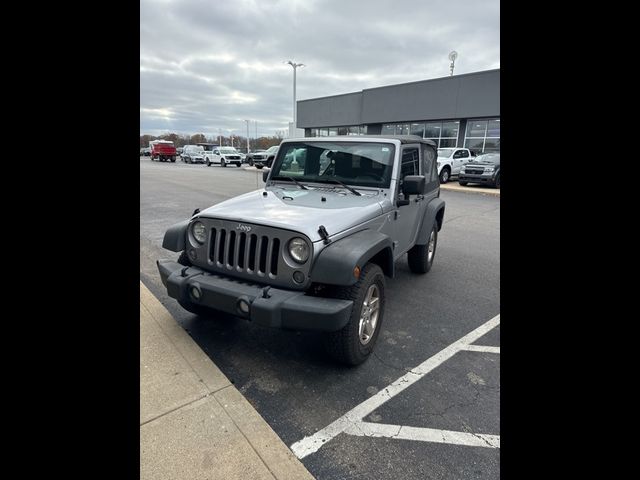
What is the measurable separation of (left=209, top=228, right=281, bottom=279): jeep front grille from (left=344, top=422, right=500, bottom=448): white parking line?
3.95ft

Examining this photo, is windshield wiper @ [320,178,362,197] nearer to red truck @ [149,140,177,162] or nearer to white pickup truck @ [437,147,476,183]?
white pickup truck @ [437,147,476,183]

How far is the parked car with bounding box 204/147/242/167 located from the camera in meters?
32.5

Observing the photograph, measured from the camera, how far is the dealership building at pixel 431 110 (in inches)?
936

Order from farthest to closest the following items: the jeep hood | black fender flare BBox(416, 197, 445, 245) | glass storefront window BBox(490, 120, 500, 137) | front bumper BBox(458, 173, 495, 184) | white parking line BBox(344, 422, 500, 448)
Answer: glass storefront window BBox(490, 120, 500, 137) → front bumper BBox(458, 173, 495, 184) → black fender flare BBox(416, 197, 445, 245) → the jeep hood → white parking line BBox(344, 422, 500, 448)

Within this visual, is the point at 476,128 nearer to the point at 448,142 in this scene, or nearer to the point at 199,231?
the point at 448,142

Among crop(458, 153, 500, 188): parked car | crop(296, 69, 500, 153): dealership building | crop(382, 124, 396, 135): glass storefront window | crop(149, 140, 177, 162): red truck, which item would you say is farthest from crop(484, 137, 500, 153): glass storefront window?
crop(149, 140, 177, 162): red truck

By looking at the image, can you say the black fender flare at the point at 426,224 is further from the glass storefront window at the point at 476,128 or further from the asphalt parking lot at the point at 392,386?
the glass storefront window at the point at 476,128

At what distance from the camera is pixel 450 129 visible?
26297 mm

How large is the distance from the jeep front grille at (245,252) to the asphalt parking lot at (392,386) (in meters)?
0.80

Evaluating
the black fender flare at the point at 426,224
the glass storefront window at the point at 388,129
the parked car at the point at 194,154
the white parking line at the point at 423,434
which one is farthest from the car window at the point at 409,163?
the parked car at the point at 194,154

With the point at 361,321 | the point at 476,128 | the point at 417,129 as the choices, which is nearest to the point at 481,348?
the point at 361,321

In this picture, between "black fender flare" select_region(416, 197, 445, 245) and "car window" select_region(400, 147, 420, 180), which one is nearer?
"car window" select_region(400, 147, 420, 180)
